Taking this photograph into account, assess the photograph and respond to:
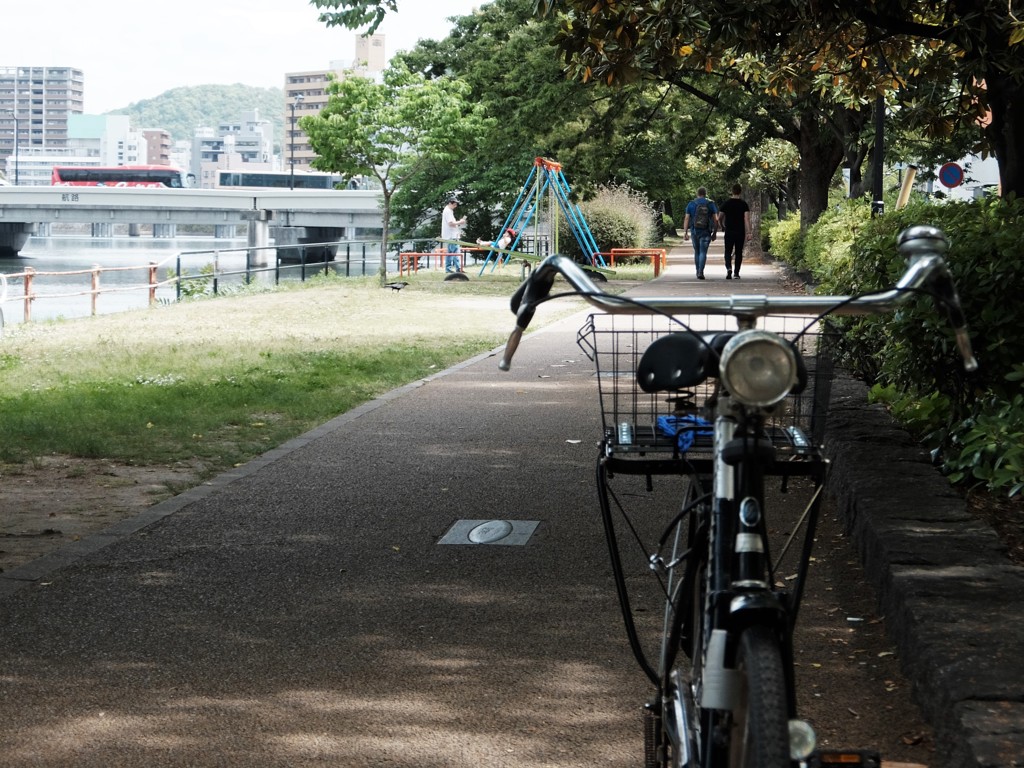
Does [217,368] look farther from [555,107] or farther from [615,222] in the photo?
[615,222]

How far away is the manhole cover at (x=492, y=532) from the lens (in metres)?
6.16

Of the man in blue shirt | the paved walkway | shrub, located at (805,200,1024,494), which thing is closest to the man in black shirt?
the man in blue shirt

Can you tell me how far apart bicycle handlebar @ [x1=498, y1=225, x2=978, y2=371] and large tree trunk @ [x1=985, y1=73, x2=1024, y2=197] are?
7527 mm

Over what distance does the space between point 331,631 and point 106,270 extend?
19436 millimetres

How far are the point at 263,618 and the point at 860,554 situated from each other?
2333 mm

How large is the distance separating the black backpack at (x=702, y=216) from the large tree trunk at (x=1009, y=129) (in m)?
18.8

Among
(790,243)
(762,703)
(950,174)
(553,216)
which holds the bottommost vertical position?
(762,703)

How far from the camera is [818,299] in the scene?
8.18ft

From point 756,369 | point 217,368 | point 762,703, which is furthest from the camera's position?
point 217,368

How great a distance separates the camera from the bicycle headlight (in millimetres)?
2293

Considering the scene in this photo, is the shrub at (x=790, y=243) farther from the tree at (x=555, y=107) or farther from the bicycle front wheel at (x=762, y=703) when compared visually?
the bicycle front wheel at (x=762, y=703)

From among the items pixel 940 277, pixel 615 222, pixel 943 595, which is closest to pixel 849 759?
pixel 940 277

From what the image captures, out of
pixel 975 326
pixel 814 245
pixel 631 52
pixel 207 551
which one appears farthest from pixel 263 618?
pixel 814 245

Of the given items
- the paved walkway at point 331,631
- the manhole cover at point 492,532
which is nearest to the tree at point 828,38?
the paved walkway at point 331,631
